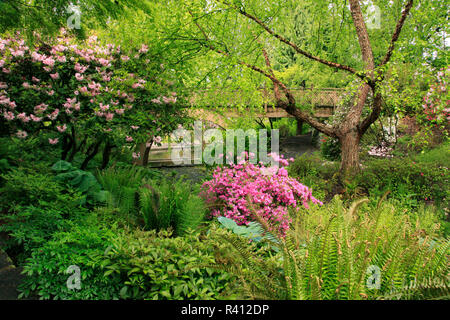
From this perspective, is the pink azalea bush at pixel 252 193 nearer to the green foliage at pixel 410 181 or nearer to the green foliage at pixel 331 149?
the green foliage at pixel 410 181

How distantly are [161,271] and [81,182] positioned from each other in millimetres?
2073

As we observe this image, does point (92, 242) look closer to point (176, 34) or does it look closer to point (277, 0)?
point (176, 34)

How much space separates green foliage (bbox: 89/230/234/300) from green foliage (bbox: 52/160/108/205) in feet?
5.01

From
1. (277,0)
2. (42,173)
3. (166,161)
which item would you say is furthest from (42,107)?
(166,161)

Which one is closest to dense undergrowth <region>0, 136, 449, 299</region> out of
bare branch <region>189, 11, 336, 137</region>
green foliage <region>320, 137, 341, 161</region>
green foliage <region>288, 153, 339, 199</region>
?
green foliage <region>288, 153, 339, 199</region>

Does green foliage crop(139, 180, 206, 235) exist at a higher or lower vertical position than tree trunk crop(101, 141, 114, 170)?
lower

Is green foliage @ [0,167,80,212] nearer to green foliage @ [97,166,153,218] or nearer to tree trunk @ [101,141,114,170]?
green foliage @ [97,166,153,218]

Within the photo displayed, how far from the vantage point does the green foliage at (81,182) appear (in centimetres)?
343

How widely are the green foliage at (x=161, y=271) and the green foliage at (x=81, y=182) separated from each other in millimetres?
1527

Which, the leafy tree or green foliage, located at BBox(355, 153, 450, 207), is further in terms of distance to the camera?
green foliage, located at BBox(355, 153, 450, 207)

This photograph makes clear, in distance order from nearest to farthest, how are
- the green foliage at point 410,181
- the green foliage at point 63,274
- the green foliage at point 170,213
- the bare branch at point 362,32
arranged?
1. the green foliage at point 63,274
2. the green foliage at point 170,213
3. the green foliage at point 410,181
4. the bare branch at point 362,32

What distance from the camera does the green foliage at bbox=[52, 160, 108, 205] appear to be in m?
3.43

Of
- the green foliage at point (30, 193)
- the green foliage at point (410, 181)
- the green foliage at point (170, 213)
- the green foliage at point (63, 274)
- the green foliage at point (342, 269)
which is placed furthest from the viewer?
the green foliage at point (410, 181)

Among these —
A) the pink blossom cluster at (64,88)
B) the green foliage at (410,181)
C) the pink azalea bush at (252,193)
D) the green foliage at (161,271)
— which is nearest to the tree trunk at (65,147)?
the pink blossom cluster at (64,88)
